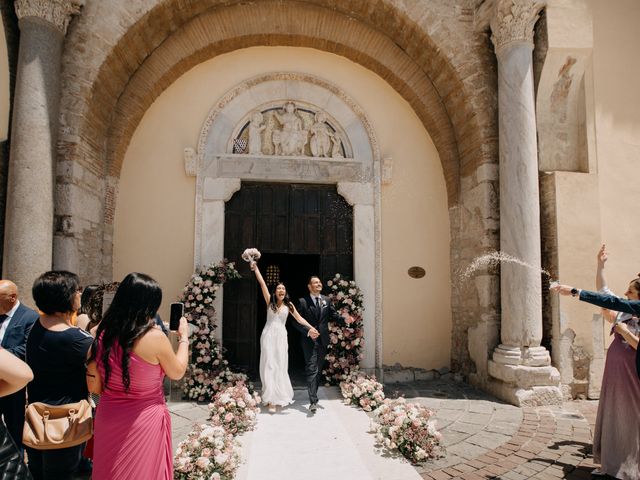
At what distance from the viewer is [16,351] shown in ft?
10.1

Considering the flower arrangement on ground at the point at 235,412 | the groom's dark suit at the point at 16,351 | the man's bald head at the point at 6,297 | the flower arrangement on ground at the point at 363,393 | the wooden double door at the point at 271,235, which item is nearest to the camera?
the groom's dark suit at the point at 16,351

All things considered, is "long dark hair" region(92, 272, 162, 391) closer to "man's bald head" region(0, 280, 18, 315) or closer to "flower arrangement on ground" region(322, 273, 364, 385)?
"man's bald head" region(0, 280, 18, 315)

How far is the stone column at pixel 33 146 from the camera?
5496mm

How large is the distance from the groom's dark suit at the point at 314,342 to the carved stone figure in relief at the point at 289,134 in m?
2.91

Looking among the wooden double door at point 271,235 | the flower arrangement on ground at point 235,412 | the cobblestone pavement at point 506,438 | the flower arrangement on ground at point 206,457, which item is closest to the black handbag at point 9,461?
the flower arrangement on ground at point 206,457

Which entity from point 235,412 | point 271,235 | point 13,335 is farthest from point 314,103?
point 13,335

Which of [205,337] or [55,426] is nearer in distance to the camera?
[55,426]

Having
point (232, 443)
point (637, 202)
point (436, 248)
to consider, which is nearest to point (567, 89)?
point (637, 202)

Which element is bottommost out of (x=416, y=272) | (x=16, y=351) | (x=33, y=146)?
(x=16, y=351)

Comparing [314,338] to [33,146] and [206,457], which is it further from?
[33,146]

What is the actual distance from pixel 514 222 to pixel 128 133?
6448mm

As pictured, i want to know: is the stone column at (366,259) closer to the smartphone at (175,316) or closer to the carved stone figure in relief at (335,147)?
the carved stone figure in relief at (335,147)

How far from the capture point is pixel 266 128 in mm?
7512

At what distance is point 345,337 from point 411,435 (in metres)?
2.69
